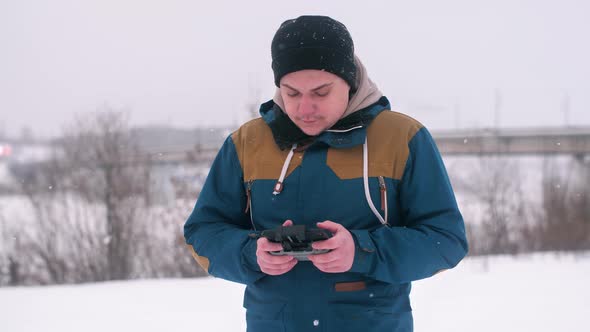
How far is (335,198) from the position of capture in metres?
1.39

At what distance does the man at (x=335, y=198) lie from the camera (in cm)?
136

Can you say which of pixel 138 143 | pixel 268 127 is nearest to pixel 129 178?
pixel 138 143

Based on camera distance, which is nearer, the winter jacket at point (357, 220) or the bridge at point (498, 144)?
the winter jacket at point (357, 220)

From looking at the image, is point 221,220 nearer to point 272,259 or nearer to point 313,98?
point 272,259


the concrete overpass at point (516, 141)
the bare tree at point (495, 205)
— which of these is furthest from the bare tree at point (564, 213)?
the concrete overpass at point (516, 141)

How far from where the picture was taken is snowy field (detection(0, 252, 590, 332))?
4.95m

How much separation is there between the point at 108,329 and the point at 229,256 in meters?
4.12

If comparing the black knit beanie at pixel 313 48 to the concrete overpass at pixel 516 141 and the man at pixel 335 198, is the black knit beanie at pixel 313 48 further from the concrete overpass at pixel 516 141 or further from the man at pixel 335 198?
the concrete overpass at pixel 516 141

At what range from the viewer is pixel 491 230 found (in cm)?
1513

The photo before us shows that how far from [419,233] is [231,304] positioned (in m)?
4.62

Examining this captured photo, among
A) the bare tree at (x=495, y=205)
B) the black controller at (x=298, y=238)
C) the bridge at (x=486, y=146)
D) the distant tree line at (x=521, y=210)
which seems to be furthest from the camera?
the bridge at (x=486, y=146)

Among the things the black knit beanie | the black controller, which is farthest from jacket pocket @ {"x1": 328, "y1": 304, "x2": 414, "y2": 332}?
the black knit beanie

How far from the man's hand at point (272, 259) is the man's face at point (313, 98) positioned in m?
0.33

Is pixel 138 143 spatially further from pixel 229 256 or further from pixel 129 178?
pixel 229 256
